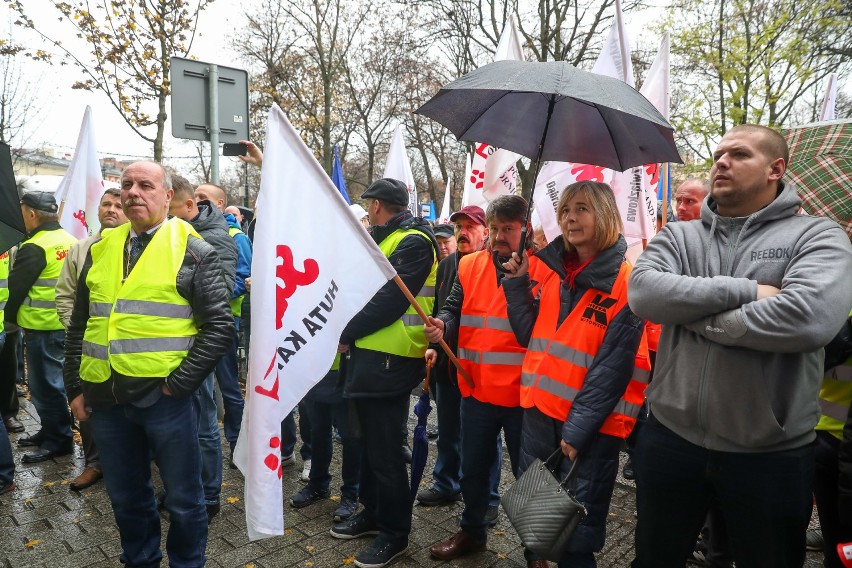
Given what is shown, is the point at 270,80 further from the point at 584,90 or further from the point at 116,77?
the point at 584,90

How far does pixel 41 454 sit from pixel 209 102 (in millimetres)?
3607

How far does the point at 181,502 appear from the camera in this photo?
275cm

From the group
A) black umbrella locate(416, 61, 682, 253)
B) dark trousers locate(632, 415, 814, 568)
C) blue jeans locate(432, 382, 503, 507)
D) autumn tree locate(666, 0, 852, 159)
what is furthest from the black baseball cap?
autumn tree locate(666, 0, 852, 159)

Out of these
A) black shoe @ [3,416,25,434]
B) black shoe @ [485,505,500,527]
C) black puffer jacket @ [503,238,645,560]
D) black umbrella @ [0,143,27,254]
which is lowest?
black shoe @ [3,416,25,434]

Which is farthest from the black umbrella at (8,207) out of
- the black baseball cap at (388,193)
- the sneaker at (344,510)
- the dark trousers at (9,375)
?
the sneaker at (344,510)

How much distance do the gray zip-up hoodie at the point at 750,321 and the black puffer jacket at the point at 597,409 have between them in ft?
0.88

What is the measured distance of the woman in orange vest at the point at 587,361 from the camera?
2479 mm

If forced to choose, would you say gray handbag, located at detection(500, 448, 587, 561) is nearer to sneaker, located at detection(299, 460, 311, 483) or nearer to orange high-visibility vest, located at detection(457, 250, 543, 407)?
orange high-visibility vest, located at detection(457, 250, 543, 407)

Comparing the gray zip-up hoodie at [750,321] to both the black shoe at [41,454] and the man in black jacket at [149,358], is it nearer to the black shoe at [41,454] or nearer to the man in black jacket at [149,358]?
the man in black jacket at [149,358]

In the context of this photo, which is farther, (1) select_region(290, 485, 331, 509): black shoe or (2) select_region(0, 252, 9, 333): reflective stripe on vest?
(2) select_region(0, 252, 9, 333): reflective stripe on vest

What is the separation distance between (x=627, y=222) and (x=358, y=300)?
2541mm

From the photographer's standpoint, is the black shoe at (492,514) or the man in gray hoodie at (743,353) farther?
the black shoe at (492,514)

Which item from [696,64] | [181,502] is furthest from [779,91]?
[181,502]

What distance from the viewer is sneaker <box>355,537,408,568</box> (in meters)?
3.27
